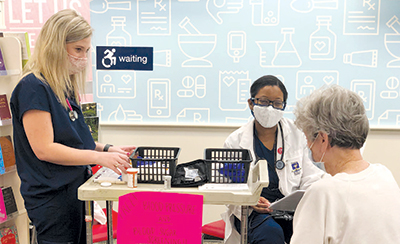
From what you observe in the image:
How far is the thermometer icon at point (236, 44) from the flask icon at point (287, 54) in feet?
0.97

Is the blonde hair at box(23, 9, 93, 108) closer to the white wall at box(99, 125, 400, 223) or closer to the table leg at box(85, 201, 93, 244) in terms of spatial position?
the table leg at box(85, 201, 93, 244)

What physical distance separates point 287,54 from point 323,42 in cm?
32

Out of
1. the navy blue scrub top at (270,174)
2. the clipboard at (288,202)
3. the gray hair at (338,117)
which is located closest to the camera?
the gray hair at (338,117)

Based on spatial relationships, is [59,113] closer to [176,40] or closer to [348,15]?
[176,40]

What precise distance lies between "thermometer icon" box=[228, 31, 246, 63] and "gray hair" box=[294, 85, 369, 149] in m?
1.98

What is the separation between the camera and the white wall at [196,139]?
3.29m

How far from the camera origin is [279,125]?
2369 millimetres

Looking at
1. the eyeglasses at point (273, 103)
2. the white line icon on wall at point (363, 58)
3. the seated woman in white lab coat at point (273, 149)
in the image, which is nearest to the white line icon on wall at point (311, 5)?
the white line icon on wall at point (363, 58)

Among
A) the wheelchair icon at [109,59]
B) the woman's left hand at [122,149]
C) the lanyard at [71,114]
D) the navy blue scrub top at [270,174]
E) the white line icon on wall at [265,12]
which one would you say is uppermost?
the white line icon on wall at [265,12]

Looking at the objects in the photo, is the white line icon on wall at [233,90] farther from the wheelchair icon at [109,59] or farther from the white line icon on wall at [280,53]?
the wheelchair icon at [109,59]

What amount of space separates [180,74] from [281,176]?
1.47 m

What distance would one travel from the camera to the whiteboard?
3.17m

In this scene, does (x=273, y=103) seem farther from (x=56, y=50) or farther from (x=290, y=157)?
(x=56, y=50)

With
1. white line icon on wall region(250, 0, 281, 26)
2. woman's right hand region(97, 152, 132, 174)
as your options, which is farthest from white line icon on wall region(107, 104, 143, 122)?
woman's right hand region(97, 152, 132, 174)
